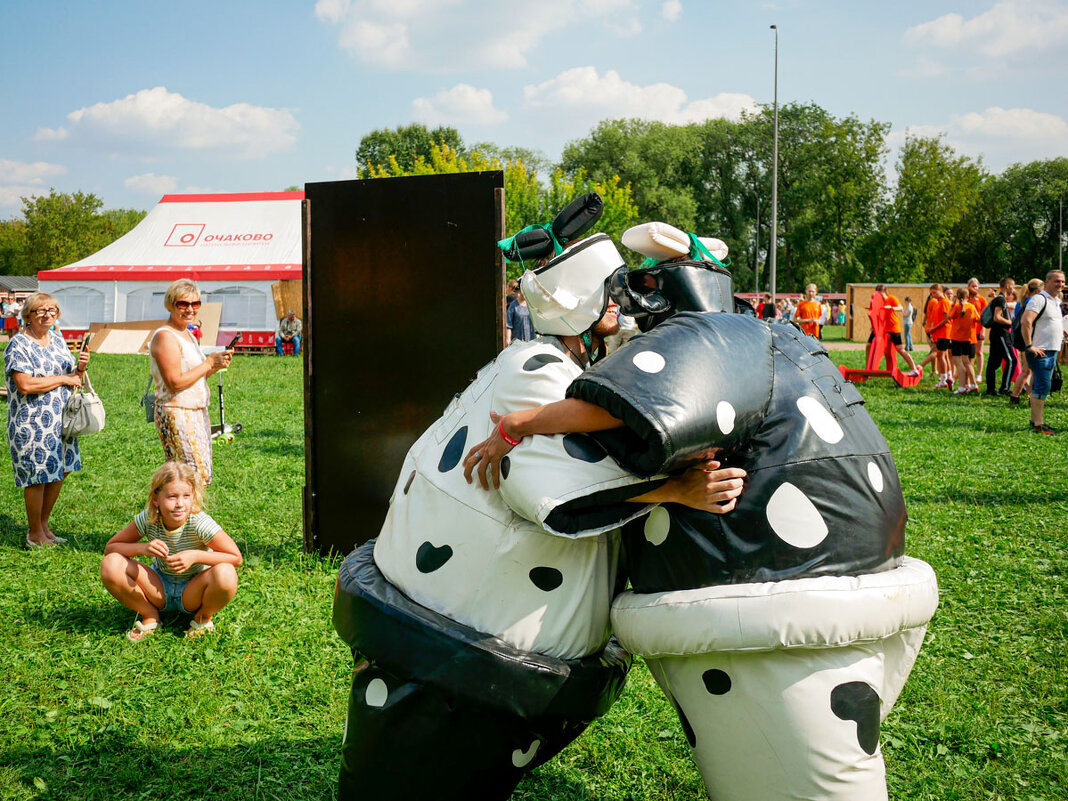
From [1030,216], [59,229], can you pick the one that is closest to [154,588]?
[59,229]

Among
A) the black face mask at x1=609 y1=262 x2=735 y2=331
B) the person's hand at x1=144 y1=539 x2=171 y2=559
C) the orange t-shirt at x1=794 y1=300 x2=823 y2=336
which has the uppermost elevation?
the orange t-shirt at x1=794 y1=300 x2=823 y2=336

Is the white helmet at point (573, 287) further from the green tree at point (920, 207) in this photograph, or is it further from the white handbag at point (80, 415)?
the green tree at point (920, 207)

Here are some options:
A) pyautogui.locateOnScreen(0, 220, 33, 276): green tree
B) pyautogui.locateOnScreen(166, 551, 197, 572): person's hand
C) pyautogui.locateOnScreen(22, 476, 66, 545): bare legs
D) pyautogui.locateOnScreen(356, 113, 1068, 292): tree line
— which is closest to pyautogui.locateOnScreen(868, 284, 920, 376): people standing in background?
pyautogui.locateOnScreen(22, 476, 66, 545): bare legs

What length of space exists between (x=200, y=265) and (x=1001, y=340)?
22201 mm

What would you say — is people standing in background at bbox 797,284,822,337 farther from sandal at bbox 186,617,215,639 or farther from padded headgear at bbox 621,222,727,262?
padded headgear at bbox 621,222,727,262

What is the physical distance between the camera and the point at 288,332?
80.1 ft

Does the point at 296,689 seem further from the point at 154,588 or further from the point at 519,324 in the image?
the point at 519,324

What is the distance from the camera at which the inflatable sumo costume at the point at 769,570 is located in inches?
68.5

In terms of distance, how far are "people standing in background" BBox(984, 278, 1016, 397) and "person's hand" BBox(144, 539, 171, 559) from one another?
12801mm

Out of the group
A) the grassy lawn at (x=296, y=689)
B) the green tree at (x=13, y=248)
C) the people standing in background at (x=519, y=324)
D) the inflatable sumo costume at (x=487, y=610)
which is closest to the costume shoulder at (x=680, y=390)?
the inflatable sumo costume at (x=487, y=610)

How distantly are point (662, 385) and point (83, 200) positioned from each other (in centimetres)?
6093

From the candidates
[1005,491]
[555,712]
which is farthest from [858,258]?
[555,712]

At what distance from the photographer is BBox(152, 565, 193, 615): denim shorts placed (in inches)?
177

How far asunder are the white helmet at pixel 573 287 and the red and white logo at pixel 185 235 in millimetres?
27791
